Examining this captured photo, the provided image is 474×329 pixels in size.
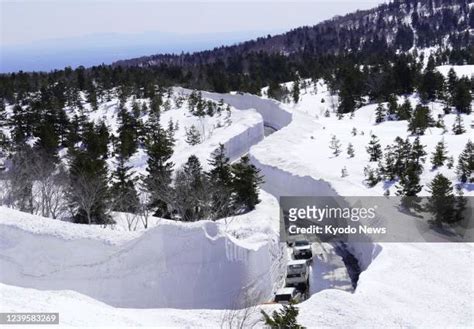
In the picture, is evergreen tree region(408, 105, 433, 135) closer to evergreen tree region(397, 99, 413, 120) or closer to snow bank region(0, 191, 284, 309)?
evergreen tree region(397, 99, 413, 120)

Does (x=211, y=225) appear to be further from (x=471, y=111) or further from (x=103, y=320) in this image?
(x=471, y=111)

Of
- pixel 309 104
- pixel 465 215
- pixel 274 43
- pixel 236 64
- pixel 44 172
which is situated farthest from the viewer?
pixel 274 43

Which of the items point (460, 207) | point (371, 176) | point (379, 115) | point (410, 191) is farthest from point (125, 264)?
point (379, 115)

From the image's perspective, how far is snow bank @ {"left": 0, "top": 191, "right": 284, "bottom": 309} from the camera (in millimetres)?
18688

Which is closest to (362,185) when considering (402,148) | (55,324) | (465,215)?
(402,148)

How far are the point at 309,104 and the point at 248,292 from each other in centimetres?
5309

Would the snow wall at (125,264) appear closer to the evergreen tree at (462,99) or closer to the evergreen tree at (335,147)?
the evergreen tree at (335,147)

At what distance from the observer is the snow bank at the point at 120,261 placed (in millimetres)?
18688

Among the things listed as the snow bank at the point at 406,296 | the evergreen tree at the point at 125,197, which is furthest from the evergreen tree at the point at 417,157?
the evergreen tree at the point at 125,197

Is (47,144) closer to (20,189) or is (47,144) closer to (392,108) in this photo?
(20,189)

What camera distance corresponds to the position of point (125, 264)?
18.8 m

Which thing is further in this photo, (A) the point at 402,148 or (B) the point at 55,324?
(A) the point at 402,148

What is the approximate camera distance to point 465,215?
25328 millimetres

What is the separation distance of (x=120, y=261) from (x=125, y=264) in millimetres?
216
